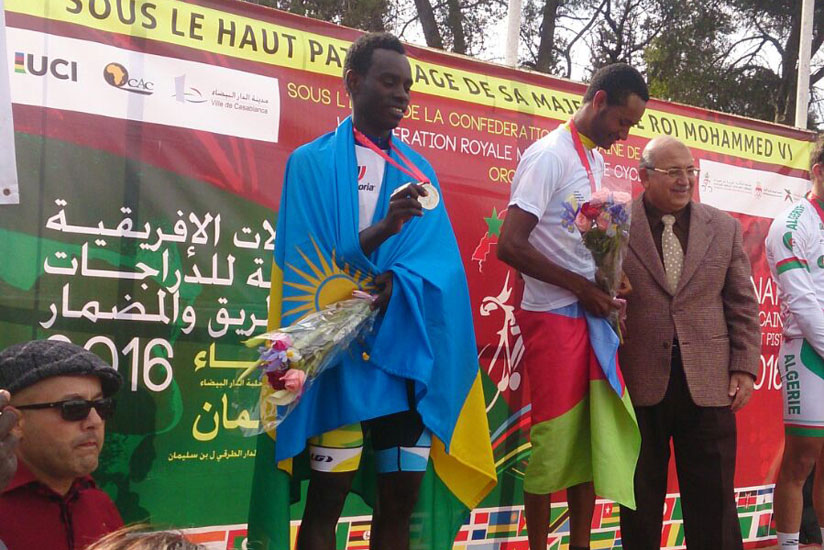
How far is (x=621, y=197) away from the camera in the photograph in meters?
3.44

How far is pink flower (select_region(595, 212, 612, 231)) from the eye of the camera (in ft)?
11.1

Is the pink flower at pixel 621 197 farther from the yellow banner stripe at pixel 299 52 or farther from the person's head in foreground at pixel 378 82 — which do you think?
the yellow banner stripe at pixel 299 52

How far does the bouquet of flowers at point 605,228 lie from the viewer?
340cm

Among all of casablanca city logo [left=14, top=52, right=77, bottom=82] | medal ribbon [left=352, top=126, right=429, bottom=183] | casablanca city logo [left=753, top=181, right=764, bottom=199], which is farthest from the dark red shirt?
casablanca city logo [left=753, top=181, right=764, bottom=199]

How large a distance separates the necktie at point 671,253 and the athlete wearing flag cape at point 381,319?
104 centimetres

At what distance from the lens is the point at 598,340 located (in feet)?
11.4

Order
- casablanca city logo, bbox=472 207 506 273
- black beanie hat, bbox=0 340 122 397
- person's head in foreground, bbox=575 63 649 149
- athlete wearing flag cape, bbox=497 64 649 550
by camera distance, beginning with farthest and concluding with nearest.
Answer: casablanca city logo, bbox=472 207 506 273, person's head in foreground, bbox=575 63 649 149, athlete wearing flag cape, bbox=497 64 649 550, black beanie hat, bbox=0 340 122 397

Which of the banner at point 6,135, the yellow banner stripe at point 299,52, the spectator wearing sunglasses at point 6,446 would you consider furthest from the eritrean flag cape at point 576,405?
the spectator wearing sunglasses at point 6,446

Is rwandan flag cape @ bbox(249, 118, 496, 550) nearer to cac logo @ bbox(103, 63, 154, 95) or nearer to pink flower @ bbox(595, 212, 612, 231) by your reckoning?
pink flower @ bbox(595, 212, 612, 231)

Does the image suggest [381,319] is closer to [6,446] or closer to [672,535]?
[6,446]

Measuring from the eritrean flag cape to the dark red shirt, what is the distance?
1623mm

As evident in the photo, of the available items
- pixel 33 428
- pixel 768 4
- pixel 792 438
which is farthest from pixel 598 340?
pixel 768 4

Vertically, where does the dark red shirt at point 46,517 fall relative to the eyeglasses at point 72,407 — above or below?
below

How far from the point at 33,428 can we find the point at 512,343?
261cm
